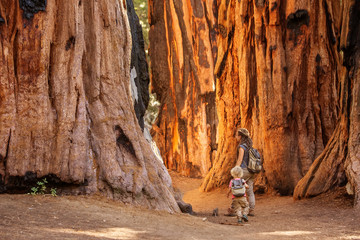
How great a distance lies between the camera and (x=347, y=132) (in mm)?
7789

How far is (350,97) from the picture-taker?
7766mm

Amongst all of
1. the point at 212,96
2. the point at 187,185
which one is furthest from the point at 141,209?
the point at 212,96

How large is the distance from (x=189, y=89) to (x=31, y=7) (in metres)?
12.7

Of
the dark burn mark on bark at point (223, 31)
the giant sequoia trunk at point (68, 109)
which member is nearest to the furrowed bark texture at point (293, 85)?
the dark burn mark on bark at point (223, 31)

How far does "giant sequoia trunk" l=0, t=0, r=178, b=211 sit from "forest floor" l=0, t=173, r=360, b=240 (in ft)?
1.15

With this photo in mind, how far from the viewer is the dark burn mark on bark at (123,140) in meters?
6.32

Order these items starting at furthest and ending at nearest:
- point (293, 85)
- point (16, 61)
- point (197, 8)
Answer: point (197, 8) → point (293, 85) → point (16, 61)

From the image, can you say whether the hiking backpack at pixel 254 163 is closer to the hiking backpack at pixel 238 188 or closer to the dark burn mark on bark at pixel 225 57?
the hiking backpack at pixel 238 188

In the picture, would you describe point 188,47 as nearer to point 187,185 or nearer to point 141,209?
point 187,185

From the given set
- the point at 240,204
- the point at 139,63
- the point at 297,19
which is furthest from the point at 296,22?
the point at 240,204

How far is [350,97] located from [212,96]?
10371 millimetres

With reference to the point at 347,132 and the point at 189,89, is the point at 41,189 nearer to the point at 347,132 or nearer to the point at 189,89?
the point at 347,132

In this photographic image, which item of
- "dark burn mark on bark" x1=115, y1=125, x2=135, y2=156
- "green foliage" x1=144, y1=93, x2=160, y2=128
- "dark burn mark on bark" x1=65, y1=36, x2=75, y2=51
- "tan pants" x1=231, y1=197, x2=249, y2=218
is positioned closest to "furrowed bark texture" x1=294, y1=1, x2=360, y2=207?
"tan pants" x1=231, y1=197, x2=249, y2=218

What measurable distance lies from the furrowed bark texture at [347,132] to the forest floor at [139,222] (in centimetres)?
→ 42
